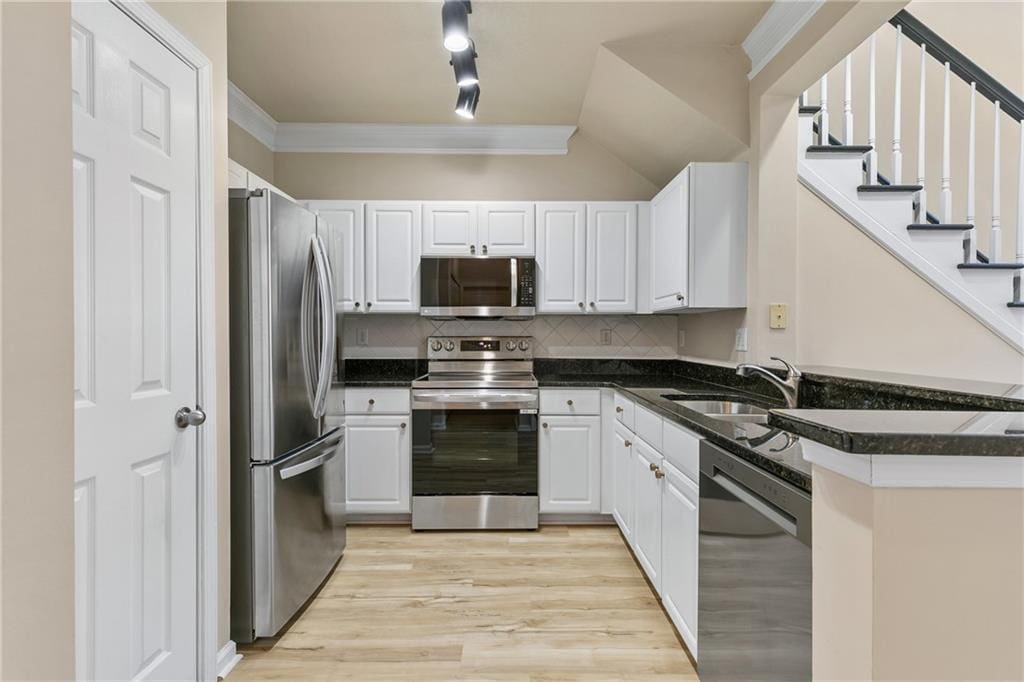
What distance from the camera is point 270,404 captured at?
2029 millimetres

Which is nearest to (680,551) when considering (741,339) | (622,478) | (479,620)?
(479,620)

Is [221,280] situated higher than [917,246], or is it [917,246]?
[917,246]

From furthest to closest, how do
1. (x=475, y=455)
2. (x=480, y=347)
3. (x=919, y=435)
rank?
(x=480, y=347) → (x=475, y=455) → (x=919, y=435)

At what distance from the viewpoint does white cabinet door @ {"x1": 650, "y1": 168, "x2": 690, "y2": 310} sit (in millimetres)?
2701

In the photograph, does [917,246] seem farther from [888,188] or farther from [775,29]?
[775,29]

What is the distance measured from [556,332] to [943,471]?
3165 mm

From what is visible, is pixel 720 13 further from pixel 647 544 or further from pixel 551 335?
pixel 647 544

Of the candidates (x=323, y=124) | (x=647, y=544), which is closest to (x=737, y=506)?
(x=647, y=544)

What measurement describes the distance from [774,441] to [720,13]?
1.93m

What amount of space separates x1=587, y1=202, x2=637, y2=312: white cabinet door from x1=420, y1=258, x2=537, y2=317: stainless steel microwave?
1.39ft

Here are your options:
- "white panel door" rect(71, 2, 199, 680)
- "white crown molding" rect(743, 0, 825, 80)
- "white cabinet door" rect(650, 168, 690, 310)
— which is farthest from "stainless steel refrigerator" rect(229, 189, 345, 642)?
"white crown molding" rect(743, 0, 825, 80)

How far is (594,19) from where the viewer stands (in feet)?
7.73

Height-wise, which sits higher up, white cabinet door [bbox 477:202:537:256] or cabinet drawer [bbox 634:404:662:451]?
white cabinet door [bbox 477:202:537:256]

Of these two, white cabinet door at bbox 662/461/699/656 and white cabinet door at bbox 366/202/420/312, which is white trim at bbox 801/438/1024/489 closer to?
white cabinet door at bbox 662/461/699/656
